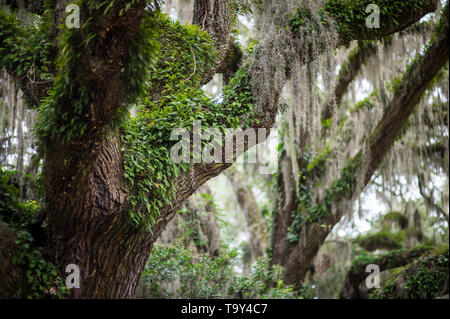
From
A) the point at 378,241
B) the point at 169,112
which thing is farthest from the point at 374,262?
the point at 169,112

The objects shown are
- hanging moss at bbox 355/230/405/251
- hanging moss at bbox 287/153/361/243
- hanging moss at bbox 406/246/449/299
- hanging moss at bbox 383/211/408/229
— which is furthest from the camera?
hanging moss at bbox 383/211/408/229

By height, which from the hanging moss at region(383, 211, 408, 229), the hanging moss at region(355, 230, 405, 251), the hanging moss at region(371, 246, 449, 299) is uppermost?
the hanging moss at region(383, 211, 408, 229)

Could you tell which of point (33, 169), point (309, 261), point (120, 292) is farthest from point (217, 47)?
point (309, 261)

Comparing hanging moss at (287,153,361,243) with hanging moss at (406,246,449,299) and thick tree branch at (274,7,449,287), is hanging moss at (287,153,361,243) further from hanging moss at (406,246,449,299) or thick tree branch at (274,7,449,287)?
hanging moss at (406,246,449,299)

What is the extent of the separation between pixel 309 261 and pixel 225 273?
1.79 meters

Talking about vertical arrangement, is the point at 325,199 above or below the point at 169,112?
below

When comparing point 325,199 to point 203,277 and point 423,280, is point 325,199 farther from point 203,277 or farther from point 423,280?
point 203,277

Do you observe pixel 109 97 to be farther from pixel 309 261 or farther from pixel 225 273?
pixel 309 261

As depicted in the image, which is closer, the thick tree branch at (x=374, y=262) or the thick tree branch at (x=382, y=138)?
the thick tree branch at (x=382, y=138)

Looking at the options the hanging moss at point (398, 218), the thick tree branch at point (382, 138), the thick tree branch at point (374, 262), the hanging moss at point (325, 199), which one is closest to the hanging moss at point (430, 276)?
the thick tree branch at point (374, 262)

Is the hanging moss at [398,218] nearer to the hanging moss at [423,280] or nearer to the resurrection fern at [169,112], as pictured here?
the hanging moss at [423,280]

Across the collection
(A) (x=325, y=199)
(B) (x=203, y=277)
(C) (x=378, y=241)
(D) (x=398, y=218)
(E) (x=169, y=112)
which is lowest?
(B) (x=203, y=277)

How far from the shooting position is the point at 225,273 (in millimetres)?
6570

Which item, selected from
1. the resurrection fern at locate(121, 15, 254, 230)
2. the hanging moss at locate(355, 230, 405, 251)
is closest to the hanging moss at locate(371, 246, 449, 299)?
the hanging moss at locate(355, 230, 405, 251)
